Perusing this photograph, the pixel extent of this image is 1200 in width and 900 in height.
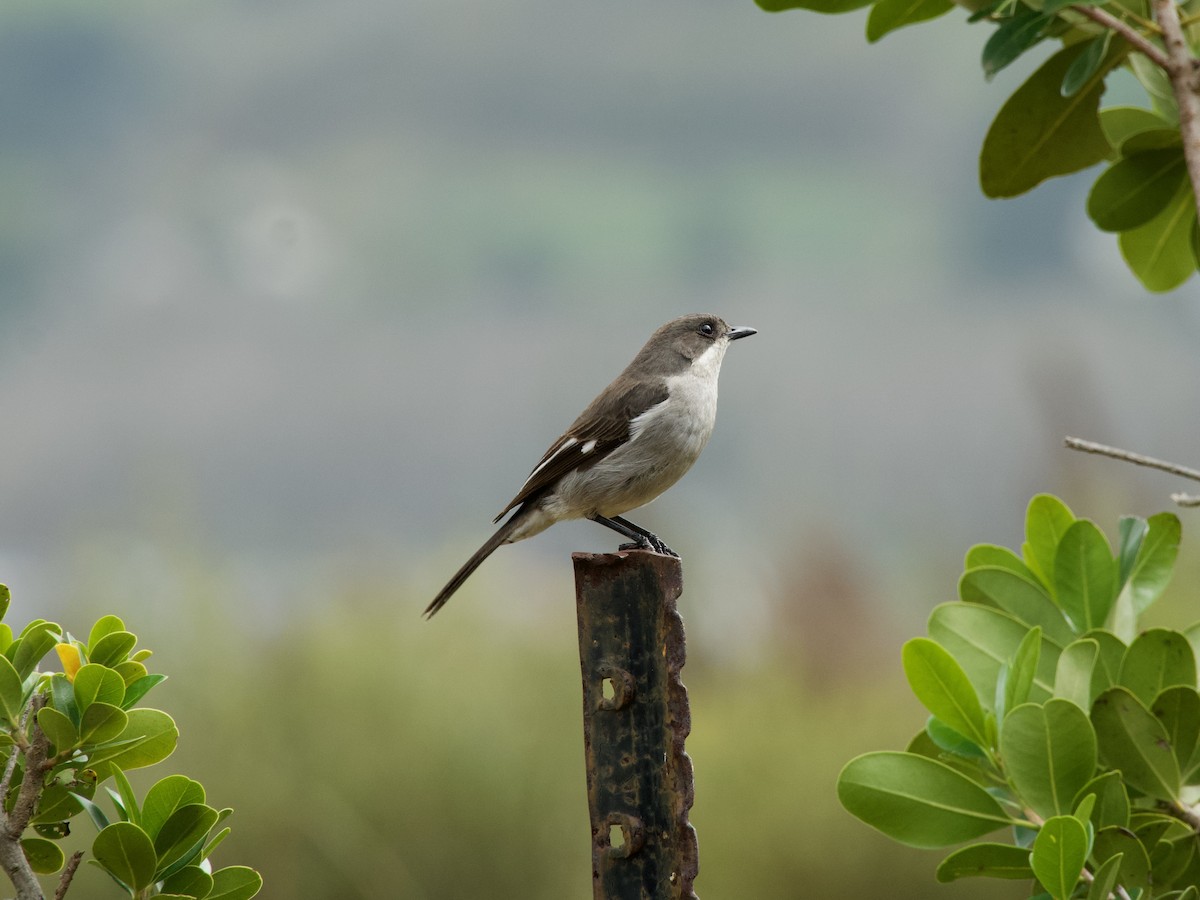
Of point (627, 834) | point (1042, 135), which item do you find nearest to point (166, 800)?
point (627, 834)

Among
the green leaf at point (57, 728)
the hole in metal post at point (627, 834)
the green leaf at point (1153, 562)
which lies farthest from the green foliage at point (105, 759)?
the green leaf at point (1153, 562)

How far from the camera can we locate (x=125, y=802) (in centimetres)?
159

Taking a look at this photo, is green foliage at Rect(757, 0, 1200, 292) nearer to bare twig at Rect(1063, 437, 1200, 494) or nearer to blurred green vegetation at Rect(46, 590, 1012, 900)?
bare twig at Rect(1063, 437, 1200, 494)

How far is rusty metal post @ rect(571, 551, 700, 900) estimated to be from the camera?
164 centimetres

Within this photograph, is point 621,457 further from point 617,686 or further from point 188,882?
point 188,882

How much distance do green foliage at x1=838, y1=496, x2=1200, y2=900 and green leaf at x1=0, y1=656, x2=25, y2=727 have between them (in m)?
1.08

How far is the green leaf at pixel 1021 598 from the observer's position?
191 centimetres

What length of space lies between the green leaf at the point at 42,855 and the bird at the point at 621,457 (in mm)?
1582

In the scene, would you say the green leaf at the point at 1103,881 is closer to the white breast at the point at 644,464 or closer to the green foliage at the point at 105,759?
the green foliage at the point at 105,759

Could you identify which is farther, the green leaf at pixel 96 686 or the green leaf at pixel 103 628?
the green leaf at pixel 103 628

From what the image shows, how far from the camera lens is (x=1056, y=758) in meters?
1.56

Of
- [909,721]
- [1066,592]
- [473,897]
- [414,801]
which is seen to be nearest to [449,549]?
[414,801]

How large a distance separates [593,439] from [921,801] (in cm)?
210

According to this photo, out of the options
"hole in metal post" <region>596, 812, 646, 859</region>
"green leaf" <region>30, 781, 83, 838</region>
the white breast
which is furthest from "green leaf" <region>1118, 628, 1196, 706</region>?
the white breast
